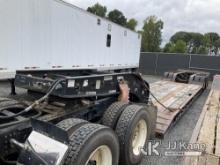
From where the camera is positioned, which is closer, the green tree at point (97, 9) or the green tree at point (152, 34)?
the green tree at point (152, 34)

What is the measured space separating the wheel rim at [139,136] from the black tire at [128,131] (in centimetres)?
14

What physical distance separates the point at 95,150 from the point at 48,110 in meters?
1.08

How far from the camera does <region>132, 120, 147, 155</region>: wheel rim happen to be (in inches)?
147

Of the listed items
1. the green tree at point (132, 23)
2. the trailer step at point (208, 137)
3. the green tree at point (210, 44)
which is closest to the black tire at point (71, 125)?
the trailer step at point (208, 137)

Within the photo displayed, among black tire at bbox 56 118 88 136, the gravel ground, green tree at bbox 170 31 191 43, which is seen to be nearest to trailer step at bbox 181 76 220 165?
the gravel ground

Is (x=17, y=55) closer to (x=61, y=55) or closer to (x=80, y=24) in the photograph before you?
(x=61, y=55)

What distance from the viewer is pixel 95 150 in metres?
2.51

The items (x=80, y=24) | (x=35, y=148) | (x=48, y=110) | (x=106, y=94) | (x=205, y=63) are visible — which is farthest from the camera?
(x=205, y=63)

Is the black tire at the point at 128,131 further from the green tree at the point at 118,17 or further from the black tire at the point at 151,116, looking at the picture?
the green tree at the point at 118,17

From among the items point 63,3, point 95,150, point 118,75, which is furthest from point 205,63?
point 95,150

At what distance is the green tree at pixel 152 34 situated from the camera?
4053 cm

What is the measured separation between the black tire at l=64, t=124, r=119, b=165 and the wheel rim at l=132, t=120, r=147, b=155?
3.39ft

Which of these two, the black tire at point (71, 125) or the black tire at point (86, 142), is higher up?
the black tire at point (71, 125)

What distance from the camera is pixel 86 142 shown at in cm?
238
